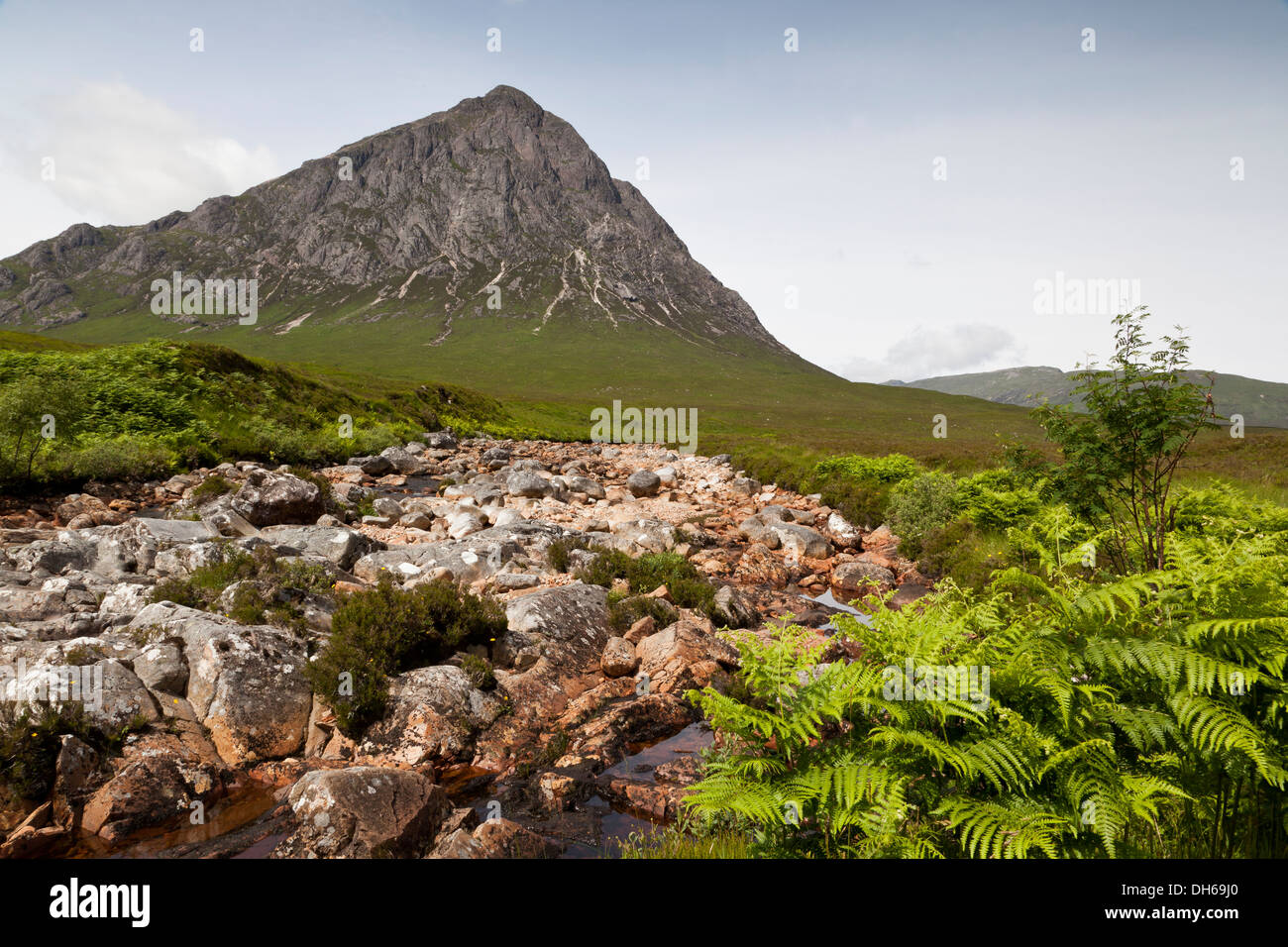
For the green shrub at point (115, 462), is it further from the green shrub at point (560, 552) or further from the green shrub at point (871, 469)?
the green shrub at point (871, 469)

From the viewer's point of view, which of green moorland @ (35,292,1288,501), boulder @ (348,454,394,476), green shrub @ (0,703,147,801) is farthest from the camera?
green moorland @ (35,292,1288,501)

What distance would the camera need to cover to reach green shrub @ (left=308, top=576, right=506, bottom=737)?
726 centimetres

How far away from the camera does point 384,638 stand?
8.02 m

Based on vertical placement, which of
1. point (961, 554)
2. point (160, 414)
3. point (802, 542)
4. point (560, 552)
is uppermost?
point (160, 414)

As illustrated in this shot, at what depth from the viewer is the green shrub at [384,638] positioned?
7.26 m

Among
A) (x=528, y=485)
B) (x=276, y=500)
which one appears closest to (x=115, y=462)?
(x=276, y=500)

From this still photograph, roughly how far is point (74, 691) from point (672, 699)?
6.96m

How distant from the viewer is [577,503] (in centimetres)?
2414

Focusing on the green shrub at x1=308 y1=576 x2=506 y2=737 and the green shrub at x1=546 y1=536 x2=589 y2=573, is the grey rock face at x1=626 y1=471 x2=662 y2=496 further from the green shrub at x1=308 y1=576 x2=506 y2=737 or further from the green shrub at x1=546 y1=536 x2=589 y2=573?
the green shrub at x1=308 y1=576 x2=506 y2=737

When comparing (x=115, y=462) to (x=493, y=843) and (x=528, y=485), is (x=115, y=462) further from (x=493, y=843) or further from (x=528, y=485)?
(x=493, y=843)

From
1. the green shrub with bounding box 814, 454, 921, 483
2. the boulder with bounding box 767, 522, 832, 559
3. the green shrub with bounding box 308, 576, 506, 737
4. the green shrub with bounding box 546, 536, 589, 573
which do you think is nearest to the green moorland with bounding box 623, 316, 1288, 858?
the green shrub with bounding box 308, 576, 506, 737

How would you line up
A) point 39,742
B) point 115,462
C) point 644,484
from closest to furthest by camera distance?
1. point 39,742
2. point 115,462
3. point 644,484
